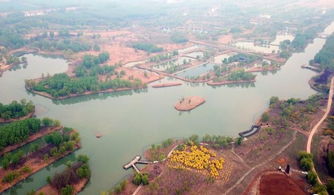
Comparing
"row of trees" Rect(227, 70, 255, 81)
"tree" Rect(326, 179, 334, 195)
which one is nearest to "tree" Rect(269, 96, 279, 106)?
"row of trees" Rect(227, 70, 255, 81)

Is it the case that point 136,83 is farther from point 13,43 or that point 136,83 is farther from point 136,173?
point 13,43

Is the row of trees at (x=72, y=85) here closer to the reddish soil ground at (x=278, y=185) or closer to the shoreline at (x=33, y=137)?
the shoreline at (x=33, y=137)

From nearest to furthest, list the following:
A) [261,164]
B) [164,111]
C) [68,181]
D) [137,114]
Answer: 1. [68,181]
2. [261,164]
3. [137,114]
4. [164,111]

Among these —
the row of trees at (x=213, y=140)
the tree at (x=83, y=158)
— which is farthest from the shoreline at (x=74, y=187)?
the row of trees at (x=213, y=140)

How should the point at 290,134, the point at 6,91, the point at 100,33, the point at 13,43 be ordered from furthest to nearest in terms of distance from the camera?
1. the point at 100,33
2. the point at 13,43
3. the point at 6,91
4. the point at 290,134

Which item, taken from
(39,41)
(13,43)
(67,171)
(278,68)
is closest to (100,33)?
(39,41)

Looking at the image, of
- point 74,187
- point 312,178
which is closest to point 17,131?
point 74,187

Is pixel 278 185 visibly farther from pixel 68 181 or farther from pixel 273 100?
pixel 68 181
